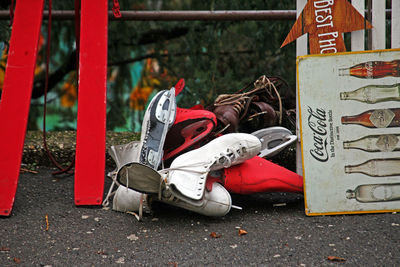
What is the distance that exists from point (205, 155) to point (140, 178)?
1.12 feet

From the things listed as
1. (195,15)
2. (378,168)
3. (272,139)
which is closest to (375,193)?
(378,168)

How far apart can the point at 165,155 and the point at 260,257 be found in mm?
858

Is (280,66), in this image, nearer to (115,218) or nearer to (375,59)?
(375,59)

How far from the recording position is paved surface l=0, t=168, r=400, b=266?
A: 146cm

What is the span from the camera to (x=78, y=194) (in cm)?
198

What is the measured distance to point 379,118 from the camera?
185cm

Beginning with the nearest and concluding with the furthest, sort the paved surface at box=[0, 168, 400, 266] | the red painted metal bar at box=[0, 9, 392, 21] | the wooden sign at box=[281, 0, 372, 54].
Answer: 1. the paved surface at box=[0, 168, 400, 266]
2. the wooden sign at box=[281, 0, 372, 54]
3. the red painted metal bar at box=[0, 9, 392, 21]

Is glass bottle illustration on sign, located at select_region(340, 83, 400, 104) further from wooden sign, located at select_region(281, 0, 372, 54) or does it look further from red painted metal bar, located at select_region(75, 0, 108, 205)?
red painted metal bar, located at select_region(75, 0, 108, 205)

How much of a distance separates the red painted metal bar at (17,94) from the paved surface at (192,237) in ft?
0.43

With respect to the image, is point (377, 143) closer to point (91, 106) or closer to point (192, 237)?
point (192, 237)

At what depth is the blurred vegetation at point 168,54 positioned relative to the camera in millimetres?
3703

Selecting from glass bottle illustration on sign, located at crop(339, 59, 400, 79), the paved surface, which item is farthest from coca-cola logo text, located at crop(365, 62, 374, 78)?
the paved surface

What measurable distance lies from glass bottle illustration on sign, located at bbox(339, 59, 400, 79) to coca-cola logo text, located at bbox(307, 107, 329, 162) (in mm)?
203

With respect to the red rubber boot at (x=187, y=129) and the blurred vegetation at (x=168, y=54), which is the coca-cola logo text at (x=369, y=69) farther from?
the blurred vegetation at (x=168, y=54)
